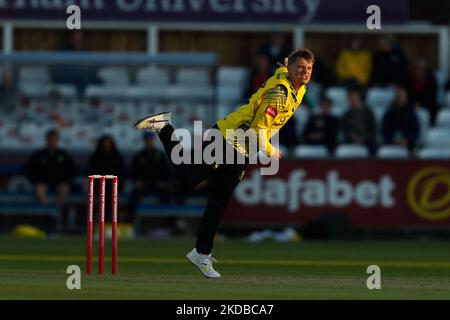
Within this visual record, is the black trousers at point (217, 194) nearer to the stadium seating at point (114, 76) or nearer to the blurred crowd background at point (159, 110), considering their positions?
the blurred crowd background at point (159, 110)

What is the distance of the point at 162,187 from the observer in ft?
71.1

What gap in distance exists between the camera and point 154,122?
43.8ft

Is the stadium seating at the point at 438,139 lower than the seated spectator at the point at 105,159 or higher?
higher

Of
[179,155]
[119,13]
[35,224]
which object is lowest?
[35,224]

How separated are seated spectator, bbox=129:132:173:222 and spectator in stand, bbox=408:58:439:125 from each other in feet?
14.9

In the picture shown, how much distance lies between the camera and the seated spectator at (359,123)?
72.4 feet

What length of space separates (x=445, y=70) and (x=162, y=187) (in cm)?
676

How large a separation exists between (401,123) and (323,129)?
1.27 m

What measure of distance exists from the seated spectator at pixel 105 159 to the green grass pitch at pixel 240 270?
1428mm

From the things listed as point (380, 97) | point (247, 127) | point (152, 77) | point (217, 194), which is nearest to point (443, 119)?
point (380, 97)

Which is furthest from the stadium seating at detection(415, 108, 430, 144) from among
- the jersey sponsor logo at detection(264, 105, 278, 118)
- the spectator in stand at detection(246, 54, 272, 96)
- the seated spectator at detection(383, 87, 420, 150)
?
the jersey sponsor logo at detection(264, 105, 278, 118)

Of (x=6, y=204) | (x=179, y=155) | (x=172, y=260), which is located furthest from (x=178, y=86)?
(x=179, y=155)

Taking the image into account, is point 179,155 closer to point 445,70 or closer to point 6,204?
point 6,204

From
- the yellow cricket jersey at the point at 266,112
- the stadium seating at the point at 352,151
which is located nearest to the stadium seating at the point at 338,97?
the stadium seating at the point at 352,151
